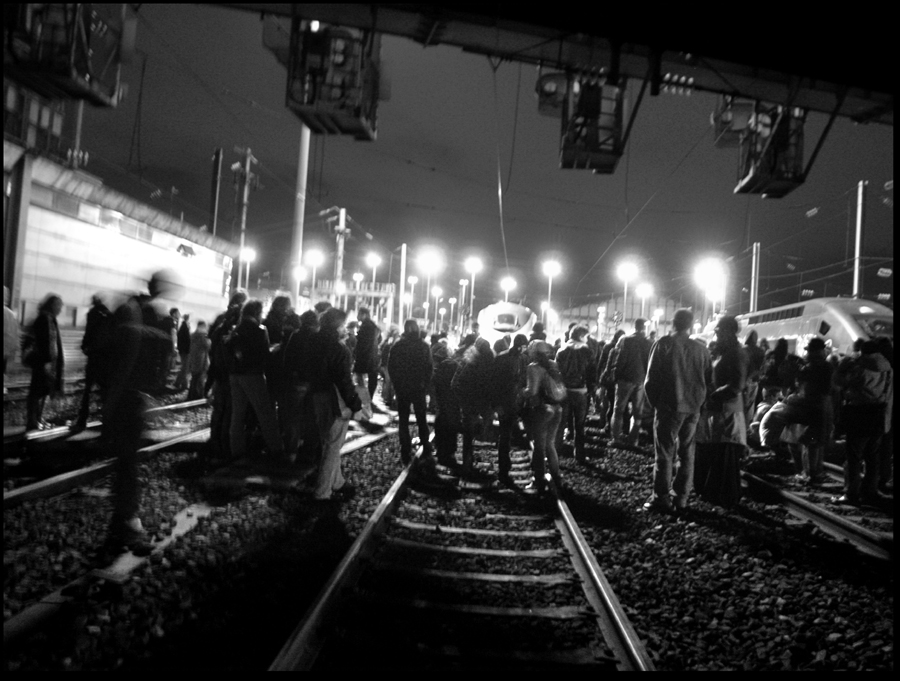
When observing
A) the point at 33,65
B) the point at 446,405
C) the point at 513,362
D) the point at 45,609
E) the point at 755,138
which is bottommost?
the point at 45,609

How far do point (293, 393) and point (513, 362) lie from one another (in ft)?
9.51

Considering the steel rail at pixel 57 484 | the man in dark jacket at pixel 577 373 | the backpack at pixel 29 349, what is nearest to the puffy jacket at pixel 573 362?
the man in dark jacket at pixel 577 373

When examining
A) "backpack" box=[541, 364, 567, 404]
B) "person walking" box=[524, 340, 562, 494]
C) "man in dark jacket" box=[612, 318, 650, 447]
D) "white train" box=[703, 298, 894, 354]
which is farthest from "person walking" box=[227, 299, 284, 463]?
"white train" box=[703, 298, 894, 354]

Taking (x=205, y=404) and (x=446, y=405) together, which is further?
(x=205, y=404)

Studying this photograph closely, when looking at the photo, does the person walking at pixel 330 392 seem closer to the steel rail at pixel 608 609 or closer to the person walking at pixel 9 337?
the steel rail at pixel 608 609

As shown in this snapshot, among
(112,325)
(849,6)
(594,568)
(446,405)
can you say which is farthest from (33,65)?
(446,405)

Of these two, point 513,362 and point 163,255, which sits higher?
point 163,255

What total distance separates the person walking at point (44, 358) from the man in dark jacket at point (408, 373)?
15.4 ft

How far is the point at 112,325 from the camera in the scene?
486cm

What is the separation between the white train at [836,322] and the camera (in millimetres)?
17609

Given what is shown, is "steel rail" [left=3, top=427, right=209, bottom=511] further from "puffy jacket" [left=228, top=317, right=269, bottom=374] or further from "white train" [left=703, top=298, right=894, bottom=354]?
"white train" [left=703, top=298, right=894, bottom=354]

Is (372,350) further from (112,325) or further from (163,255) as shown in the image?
(163,255)

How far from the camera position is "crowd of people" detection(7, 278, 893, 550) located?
5.06 meters

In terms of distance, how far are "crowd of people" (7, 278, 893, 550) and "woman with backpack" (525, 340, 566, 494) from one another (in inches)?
0.7
